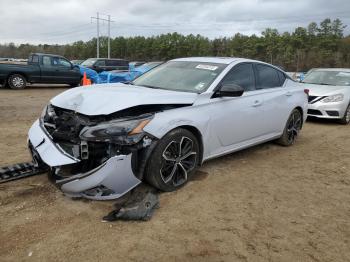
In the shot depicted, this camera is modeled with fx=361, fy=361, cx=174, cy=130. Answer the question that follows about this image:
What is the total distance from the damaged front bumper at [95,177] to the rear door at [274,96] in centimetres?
285

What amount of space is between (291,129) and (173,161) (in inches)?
132

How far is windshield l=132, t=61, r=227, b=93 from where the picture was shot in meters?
4.83

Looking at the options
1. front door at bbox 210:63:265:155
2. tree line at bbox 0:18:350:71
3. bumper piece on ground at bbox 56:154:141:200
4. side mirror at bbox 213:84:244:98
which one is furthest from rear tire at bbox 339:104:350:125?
tree line at bbox 0:18:350:71

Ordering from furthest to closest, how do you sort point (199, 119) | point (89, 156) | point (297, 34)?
point (297, 34)
point (199, 119)
point (89, 156)

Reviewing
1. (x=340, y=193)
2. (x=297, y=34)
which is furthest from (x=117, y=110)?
(x=297, y=34)

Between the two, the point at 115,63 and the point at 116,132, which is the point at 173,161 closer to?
the point at 116,132

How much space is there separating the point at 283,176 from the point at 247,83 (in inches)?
57.9

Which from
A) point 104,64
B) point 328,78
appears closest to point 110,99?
point 328,78

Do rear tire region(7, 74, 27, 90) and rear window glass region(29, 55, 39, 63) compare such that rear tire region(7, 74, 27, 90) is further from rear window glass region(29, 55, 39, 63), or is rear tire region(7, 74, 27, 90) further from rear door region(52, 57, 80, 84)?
rear door region(52, 57, 80, 84)

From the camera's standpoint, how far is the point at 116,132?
3602mm

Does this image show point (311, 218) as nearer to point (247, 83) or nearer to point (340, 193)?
point (340, 193)

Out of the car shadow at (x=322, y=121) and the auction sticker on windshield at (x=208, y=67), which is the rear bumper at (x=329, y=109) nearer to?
the car shadow at (x=322, y=121)

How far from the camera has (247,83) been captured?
544cm

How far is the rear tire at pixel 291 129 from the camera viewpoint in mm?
6512
